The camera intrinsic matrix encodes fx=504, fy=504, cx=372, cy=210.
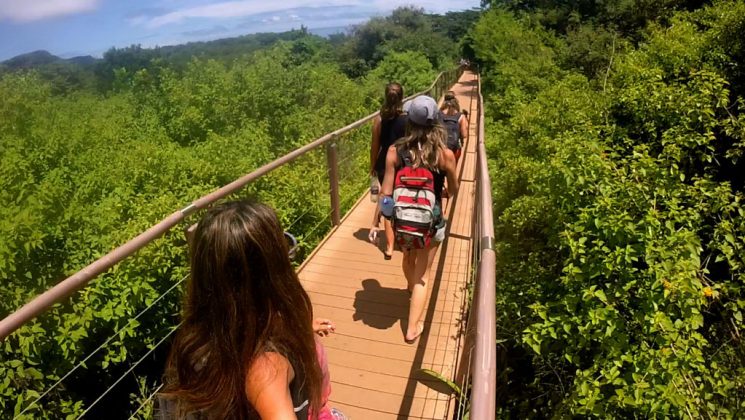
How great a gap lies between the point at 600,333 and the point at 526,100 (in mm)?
10979

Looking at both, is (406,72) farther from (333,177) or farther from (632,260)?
(632,260)

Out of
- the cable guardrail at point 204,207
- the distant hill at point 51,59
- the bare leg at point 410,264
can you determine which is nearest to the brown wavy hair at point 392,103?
the cable guardrail at point 204,207

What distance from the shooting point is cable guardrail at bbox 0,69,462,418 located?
1.68 m

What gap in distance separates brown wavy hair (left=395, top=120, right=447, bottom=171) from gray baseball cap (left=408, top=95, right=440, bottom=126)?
0.10ft

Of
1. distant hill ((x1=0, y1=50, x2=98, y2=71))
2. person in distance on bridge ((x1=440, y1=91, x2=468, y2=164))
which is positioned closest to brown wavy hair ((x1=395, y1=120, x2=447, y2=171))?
person in distance on bridge ((x1=440, y1=91, x2=468, y2=164))

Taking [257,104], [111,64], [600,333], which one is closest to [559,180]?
[600,333]

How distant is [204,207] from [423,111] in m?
1.36

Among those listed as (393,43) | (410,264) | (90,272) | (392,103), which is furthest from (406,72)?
(90,272)

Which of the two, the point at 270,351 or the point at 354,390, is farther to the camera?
the point at 354,390

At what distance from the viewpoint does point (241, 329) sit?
49.0 inches

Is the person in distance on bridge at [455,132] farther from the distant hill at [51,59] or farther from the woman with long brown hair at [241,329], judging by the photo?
the distant hill at [51,59]

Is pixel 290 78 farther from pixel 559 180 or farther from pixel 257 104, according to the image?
pixel 559 180

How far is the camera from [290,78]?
59.3ft

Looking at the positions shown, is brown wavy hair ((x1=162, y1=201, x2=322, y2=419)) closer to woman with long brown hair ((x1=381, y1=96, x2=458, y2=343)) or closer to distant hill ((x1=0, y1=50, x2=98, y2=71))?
→ woman with long brown hair ((x1=381, y1=96, x2=458, y2=343))
